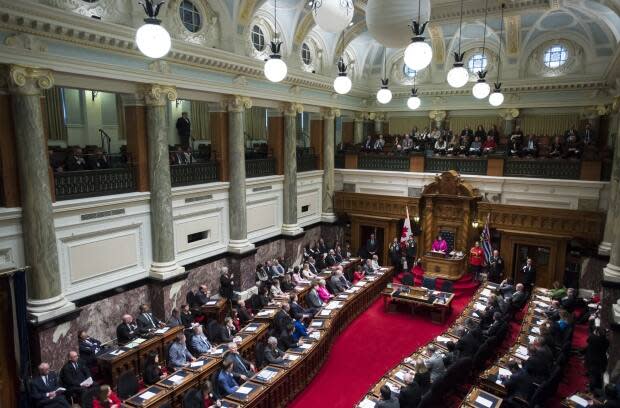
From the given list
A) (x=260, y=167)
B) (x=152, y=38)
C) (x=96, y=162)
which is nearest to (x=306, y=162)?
(x=260, y=167)

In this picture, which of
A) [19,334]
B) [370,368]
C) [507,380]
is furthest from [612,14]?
[19,334]

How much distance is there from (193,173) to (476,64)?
12.6 m

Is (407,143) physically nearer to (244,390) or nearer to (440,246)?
(440,246)

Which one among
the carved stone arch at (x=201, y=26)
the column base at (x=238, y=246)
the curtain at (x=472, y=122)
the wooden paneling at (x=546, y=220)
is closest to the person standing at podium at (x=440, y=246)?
the wooden paneling at (x=546, y=220)

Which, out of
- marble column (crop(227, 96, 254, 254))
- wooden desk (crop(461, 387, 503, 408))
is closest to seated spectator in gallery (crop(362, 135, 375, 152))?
marble column (crop(227, 96, 254, 254))

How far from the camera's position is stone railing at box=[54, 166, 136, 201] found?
358 inches

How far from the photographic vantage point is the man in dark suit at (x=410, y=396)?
6949 mm

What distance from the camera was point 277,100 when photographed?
14.6 metres

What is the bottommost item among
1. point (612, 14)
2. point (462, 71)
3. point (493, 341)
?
point (493, 341)

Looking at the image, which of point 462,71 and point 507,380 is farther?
point 507,380

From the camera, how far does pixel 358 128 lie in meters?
20.3

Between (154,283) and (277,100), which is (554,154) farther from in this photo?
(154,283)

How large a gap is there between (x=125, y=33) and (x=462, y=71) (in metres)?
7.05

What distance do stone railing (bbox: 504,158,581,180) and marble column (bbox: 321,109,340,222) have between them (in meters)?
6.63
